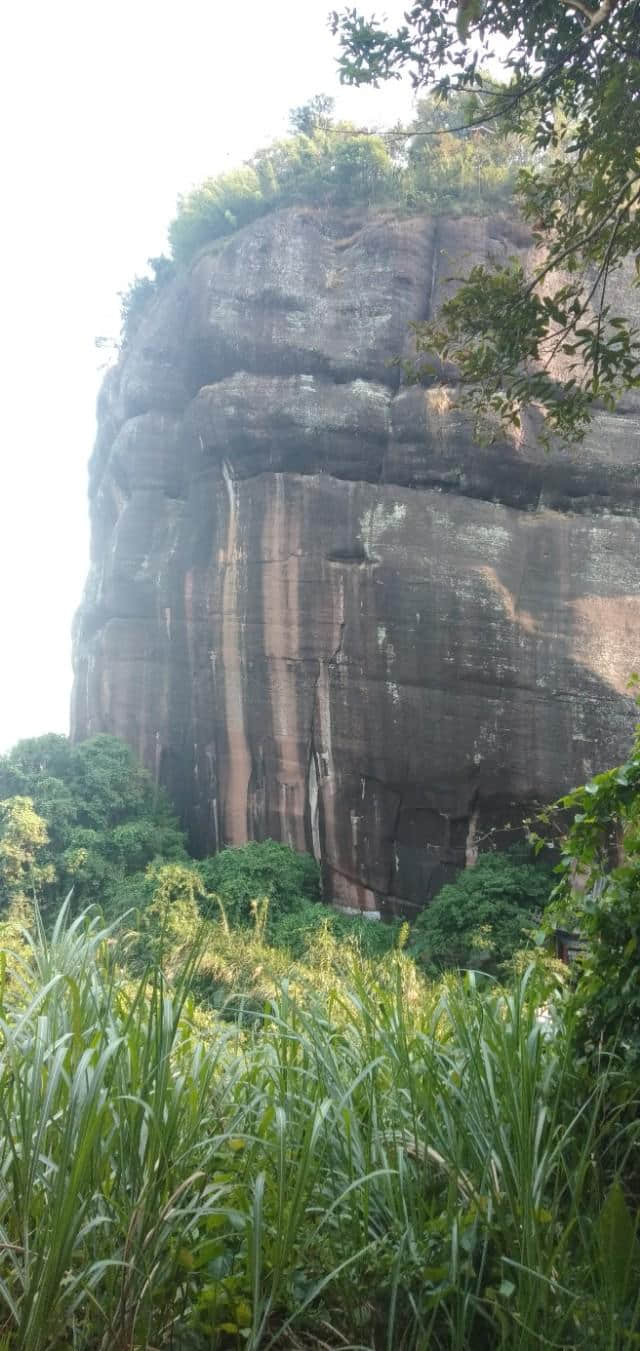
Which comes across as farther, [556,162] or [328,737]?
[328,737]

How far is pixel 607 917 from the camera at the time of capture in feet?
6.71

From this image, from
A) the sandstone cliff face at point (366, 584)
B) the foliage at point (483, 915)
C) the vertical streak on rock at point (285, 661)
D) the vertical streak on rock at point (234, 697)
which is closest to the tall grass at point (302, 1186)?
the foliage at point (483, 915)

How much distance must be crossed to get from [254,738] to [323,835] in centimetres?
183

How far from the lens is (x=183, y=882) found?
41.1ft

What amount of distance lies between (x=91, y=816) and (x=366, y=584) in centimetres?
574

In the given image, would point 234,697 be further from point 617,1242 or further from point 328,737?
point 617,1242

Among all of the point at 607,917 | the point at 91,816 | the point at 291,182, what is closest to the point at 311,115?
the point at 291,182

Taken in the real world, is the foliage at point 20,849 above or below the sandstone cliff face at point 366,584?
below

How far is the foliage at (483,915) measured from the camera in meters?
10.9

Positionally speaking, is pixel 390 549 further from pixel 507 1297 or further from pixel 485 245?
pixel 507 1297

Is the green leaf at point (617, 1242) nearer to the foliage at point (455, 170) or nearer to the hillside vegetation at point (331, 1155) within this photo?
the hillside vegetation at point (331, 1155)

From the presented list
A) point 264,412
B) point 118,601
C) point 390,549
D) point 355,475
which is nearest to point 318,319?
point 264,412

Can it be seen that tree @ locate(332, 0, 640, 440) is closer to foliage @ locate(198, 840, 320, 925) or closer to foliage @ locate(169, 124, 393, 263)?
foliage @ locate(198, 840, 320, 925)

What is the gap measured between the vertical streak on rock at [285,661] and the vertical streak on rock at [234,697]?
58 cm
